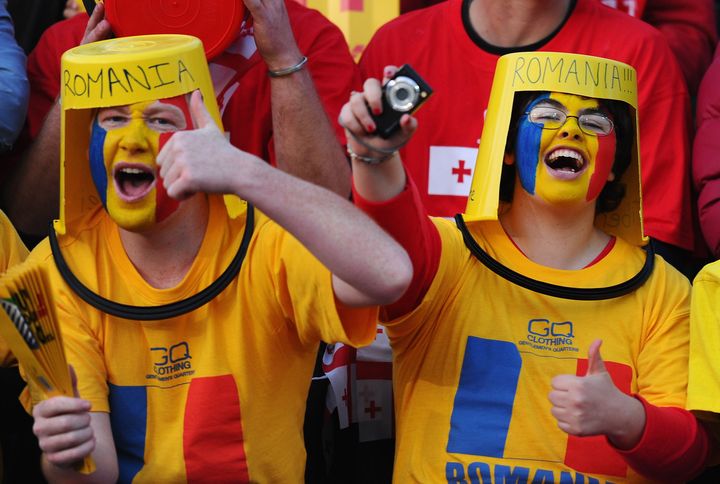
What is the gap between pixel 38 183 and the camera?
4.00 meters

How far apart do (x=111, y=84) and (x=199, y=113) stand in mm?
333

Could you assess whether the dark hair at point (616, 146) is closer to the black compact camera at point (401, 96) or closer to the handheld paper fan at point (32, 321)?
the black compact camera at point (401, 96)

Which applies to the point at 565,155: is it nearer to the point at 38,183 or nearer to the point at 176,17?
the point at 176,17

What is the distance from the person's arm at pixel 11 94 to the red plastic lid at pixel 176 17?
38cm

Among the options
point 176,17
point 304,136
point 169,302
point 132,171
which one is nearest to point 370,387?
point 304,136

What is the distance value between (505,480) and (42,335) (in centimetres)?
120

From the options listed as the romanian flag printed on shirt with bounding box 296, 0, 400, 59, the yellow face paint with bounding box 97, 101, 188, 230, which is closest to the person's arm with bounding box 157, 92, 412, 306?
the yellow face paint with bounding box 97, 101, 188, 230

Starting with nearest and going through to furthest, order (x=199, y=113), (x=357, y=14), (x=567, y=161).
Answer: (x=199, y=113) → (x=567, y=161) → (x=357, y=14)

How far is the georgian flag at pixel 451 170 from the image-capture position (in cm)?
403

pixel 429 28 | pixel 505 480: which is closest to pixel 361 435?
pixel 505 480

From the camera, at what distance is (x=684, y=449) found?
3.19 meters

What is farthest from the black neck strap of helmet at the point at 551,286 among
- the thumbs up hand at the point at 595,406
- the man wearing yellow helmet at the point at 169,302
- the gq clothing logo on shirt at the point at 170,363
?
the gq clothing logo on shirt at the point at 170,363

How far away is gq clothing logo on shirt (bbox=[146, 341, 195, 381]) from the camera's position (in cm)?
325

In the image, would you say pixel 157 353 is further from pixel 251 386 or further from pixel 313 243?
pixel 313 243
